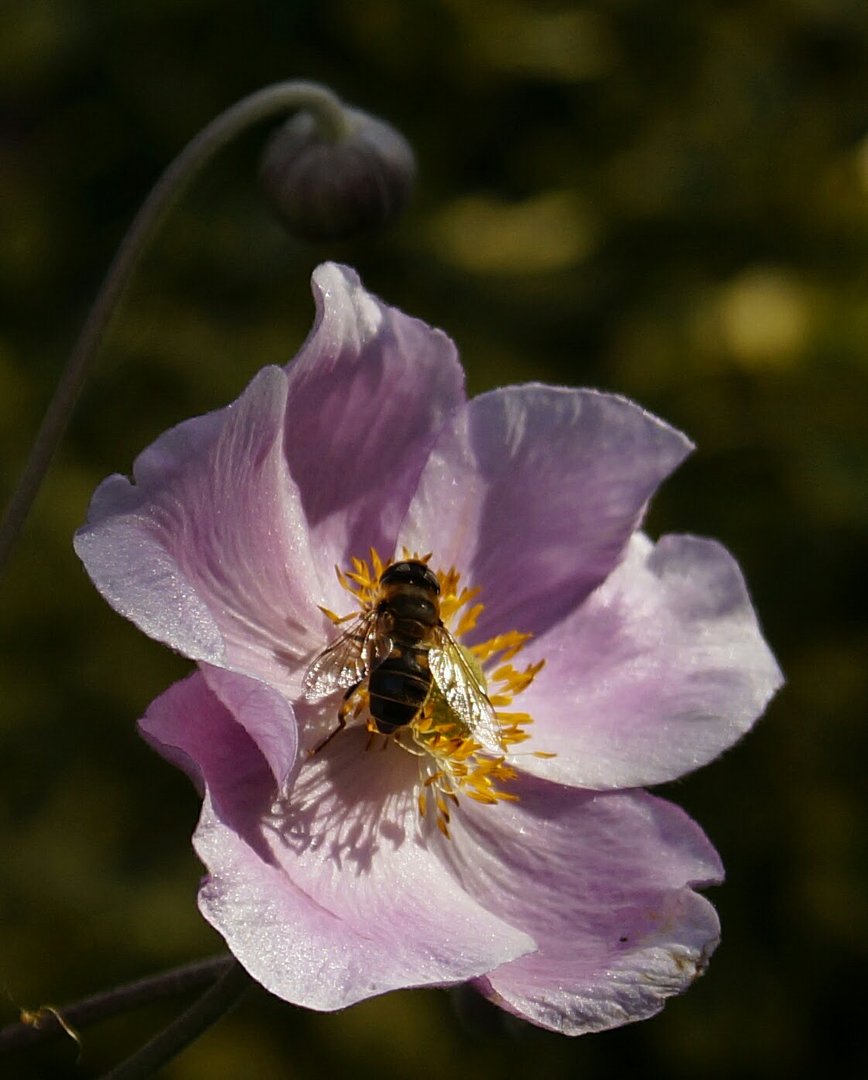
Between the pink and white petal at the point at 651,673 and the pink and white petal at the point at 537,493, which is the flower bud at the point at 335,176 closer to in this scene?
the pink and white petal at the point at 537,493

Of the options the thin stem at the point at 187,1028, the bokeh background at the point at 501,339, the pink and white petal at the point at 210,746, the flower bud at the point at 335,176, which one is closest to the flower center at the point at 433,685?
the pink and white petal at the point at 210,746

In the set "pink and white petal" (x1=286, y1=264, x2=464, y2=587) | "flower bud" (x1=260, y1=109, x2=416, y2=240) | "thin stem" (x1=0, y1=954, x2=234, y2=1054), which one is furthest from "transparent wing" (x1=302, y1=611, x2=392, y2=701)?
"flower bud" (x1=260, y1=109, x2=416, y2=240)

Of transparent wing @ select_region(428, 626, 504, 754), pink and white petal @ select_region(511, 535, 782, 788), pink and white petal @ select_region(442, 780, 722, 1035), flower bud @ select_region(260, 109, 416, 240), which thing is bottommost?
pink and white petal @ select_region(442, 780, 722, 1035)

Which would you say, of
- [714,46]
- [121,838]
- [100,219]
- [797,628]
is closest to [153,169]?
[100,219]

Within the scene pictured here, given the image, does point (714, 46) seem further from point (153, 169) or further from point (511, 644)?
point (511, 644)

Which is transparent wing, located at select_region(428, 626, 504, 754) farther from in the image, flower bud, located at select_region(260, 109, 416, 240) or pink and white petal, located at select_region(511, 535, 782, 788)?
flower bud, located at select_region(260, 109, 416, 240)

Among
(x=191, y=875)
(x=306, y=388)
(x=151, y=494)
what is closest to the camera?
(x=151, y=494)

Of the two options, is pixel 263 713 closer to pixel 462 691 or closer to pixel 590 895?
pixel 462 691
